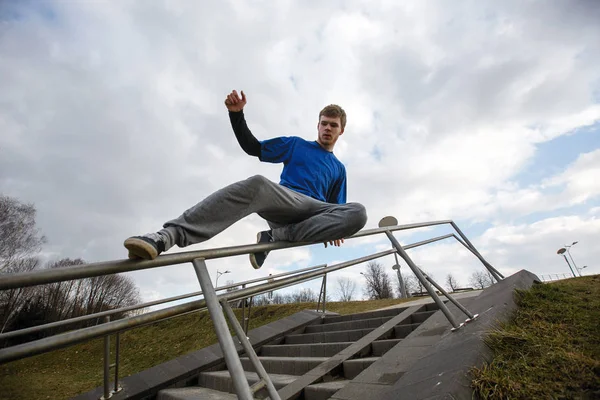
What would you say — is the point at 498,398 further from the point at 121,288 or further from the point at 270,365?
the point at 121,288

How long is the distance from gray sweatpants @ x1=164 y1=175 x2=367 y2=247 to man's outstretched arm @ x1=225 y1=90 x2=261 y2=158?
1.59 ft

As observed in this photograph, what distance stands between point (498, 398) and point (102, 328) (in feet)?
5.32

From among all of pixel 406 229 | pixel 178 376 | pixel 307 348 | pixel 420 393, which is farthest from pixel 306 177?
pixel 178 376

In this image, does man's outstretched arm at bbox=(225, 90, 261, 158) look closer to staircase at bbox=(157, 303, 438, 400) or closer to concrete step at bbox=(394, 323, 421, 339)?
staircase at bbox=(157, 303, 438, 400)

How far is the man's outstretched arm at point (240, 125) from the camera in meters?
1.73

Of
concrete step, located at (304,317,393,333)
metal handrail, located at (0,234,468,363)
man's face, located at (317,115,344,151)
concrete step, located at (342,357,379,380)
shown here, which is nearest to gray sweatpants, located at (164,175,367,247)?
metal handrail, located at (0,234,468,363)

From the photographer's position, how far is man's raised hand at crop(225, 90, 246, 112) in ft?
5.63

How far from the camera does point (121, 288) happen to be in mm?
36688

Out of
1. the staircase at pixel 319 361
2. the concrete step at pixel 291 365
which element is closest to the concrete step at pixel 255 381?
the staircase at pixel 319 361

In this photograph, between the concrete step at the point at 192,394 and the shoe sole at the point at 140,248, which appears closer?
the shoe sole at the point at 140,248

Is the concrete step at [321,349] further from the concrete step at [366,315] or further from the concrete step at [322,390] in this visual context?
the concrete step at [366,315]

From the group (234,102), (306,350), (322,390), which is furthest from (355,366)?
(234,102)

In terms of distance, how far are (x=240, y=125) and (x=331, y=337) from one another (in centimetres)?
342

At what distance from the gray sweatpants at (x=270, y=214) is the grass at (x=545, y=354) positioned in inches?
39.9
